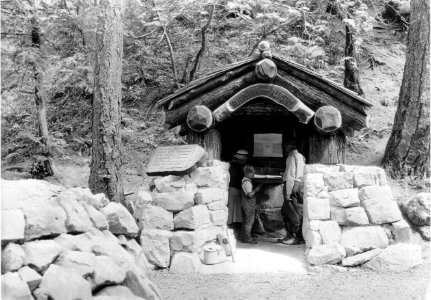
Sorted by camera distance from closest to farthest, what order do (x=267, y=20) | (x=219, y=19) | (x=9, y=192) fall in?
(x=9, y=192) → (x=267, y=20) → (x=219, y=19)

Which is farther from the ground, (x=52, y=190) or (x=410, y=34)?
(x=410, y=34)

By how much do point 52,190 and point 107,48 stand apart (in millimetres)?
3777

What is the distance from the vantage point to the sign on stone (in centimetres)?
625

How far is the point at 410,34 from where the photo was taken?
840cm

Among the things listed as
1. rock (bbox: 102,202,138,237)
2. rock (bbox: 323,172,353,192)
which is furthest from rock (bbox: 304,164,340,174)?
rock (bbox: 102,202,138,237)

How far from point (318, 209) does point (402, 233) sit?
1.25 meters

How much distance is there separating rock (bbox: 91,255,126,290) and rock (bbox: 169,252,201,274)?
2.18 metres

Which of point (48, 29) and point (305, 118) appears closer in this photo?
point (305, 118)

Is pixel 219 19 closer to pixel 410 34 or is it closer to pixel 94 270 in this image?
pixel 410 34

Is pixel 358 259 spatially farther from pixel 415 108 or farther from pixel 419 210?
pixel 415 108

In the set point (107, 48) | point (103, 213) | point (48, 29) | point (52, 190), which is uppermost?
point (48, 29)

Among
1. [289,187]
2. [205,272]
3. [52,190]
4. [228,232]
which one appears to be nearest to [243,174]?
[289,187]

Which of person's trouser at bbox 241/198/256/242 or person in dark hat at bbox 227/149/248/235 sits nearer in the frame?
person's trouser at bbox 241/198/256/242

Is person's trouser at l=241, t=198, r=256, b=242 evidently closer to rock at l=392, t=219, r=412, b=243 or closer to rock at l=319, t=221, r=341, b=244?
rock at l=319, t=221, r=341, b=244
